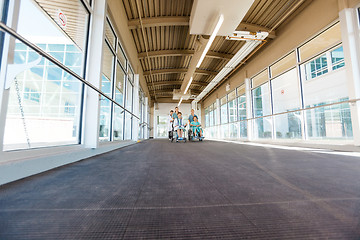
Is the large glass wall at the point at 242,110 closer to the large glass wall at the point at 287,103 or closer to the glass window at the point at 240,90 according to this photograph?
the glass window at the point at 240,90

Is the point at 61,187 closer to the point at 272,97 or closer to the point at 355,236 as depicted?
the point at 355,236

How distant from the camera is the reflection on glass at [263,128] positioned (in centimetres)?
547

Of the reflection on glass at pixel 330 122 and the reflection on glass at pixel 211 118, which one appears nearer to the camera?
A: the reflection on glass at pixel 330 122

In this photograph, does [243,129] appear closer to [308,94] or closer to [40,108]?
[308,94]

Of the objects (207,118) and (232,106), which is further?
(207,118)

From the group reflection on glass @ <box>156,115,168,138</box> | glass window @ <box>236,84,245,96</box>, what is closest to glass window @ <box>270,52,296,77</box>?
glass window @ <box>236,84,245,96</box>

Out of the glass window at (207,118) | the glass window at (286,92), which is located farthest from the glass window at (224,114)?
the glass window at (286,92)

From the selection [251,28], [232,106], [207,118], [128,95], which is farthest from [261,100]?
[207,118]

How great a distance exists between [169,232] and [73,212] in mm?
437

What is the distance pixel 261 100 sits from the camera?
6.53 metres

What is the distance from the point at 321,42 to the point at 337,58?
2.06 feet

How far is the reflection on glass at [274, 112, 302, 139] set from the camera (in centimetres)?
421

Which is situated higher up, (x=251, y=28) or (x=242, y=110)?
(x=251, y=28)

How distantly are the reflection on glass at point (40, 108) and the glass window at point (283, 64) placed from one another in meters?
5.78
